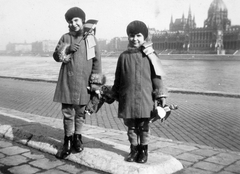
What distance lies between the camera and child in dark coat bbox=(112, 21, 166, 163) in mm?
2561

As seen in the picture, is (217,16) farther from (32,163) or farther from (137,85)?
(32,163)

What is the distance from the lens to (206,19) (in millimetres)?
84125

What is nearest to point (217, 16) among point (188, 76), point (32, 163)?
point (188, 76)

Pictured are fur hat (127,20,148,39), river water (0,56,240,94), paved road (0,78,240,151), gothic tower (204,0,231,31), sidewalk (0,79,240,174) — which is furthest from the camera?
gothic tower (204,0,231,31)

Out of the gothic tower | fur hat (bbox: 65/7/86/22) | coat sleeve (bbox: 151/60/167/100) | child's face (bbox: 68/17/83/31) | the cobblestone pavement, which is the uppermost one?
the gothic tower

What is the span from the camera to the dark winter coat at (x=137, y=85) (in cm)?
256

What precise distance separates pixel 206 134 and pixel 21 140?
247cm

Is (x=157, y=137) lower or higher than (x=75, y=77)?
lower

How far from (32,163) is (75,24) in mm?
1380

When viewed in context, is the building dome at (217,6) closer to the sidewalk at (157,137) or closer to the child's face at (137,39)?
the sidewalk at (157,137)

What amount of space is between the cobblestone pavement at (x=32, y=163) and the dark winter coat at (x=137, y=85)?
24.7 inches

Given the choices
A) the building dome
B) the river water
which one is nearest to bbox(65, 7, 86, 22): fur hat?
the river water

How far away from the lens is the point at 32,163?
281 centimetres

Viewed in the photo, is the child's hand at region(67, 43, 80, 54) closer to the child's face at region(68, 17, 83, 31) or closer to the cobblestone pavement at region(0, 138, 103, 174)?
the child's face at region(68, 17, 83, 31)
